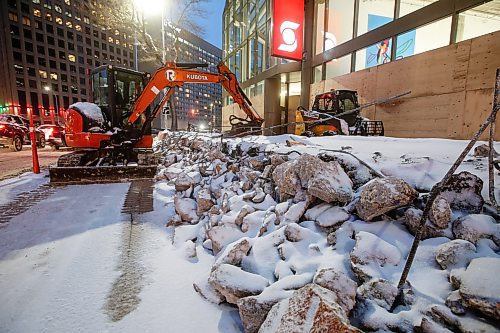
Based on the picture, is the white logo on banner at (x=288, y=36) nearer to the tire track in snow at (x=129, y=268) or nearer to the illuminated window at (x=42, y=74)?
the tire track in snow at (x=129, y=268)

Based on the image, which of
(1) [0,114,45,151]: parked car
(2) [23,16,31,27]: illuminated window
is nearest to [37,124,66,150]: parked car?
(1) [0,114,45,151]: parked car

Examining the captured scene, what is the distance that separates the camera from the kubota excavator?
6.02 m

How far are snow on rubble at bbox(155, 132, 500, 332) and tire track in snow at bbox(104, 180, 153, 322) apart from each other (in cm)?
50

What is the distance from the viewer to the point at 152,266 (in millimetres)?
2500

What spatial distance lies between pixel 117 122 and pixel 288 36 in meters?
10.7

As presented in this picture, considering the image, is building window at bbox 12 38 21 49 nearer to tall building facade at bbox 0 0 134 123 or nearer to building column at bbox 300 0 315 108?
tall building facade at bbox 0 0 134 123

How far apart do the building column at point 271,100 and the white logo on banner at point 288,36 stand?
12.3 feet

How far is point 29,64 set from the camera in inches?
1950

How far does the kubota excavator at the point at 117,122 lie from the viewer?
6016 millimetres

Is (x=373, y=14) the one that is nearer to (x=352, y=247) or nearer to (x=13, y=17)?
(x=352, y=247)

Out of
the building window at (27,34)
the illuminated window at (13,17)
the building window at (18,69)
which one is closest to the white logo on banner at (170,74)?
the building window at (18,69)

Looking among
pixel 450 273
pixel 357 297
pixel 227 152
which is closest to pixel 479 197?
pixel 450 273

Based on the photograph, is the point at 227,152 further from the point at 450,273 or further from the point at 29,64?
the point at 29,64

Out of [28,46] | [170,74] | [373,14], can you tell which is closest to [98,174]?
[170,74]
